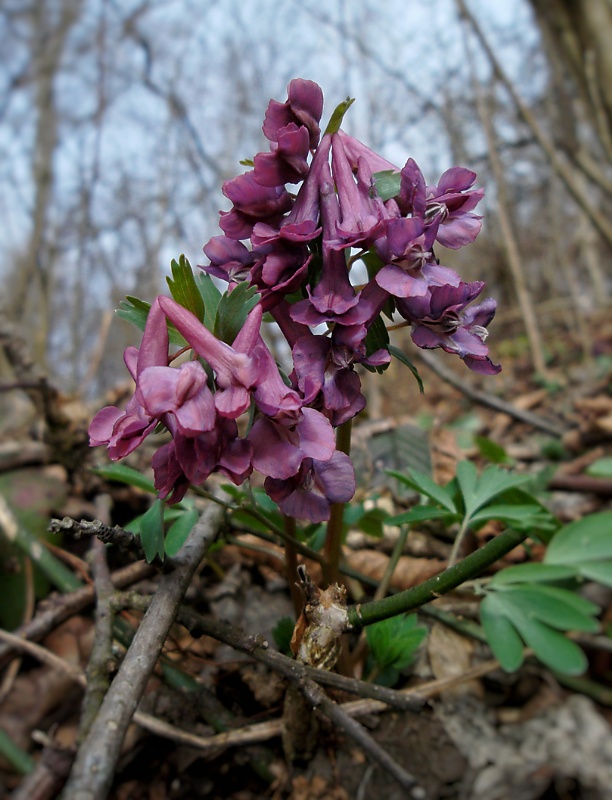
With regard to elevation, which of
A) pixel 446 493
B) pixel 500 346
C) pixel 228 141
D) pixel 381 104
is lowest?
pixel 500 346

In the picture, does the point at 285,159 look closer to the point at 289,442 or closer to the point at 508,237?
the point at 289,442

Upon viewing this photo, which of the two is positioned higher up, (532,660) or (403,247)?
(403,247)

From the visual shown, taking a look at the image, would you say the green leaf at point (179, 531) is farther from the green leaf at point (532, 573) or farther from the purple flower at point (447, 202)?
the purple flower at point (447, 202)

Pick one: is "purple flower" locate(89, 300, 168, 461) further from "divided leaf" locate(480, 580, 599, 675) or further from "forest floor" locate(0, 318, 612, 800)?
"divided leaf" locate(480, 580, 599, 675)

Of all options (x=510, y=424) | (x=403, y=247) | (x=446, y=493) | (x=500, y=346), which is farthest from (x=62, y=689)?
(x=500, y=346)

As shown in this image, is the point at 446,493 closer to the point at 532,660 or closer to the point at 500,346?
the point at 532,660
